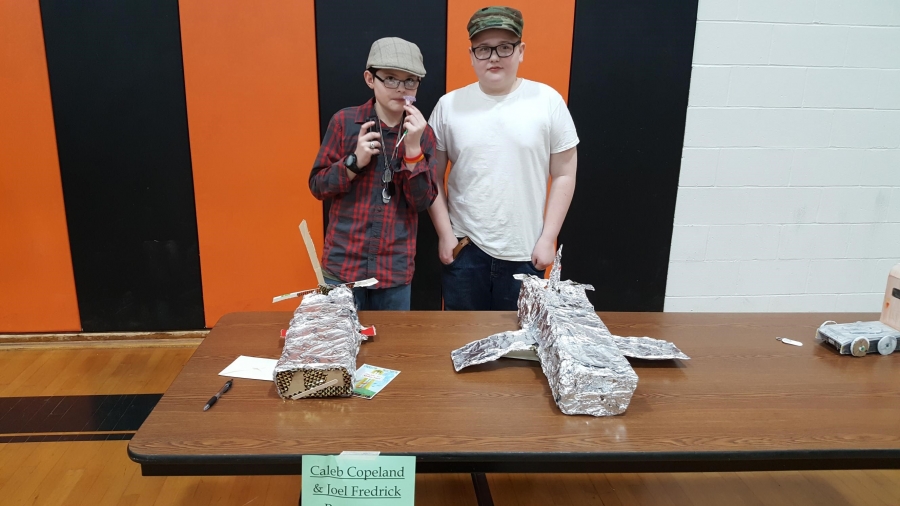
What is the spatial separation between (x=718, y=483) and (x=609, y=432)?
106 centimetres

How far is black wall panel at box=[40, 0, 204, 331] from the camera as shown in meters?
2.37

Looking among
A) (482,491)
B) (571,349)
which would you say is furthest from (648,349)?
(482,491)

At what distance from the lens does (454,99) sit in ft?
6.16

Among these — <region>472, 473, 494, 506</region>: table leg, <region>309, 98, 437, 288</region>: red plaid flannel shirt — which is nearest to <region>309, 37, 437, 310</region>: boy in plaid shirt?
<region>309, 98, 437, 288</region>: red plaid flannel shirt

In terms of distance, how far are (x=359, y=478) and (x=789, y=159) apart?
2.64 m

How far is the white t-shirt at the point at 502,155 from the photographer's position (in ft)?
5.92

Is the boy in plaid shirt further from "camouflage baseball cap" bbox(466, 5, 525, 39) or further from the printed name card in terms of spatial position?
the printed name card

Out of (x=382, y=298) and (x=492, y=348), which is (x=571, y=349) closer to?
(x=492, y=348)

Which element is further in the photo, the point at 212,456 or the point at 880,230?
the point at 880,230

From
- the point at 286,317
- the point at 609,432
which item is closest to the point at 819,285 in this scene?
the point at 609,432

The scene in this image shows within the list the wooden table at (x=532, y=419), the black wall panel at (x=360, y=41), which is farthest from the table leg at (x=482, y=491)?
the black wall panel at (x=360, y=41)

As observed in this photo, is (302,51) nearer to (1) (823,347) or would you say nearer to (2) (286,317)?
(2) (286,317)

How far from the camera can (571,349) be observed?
45.1 inches

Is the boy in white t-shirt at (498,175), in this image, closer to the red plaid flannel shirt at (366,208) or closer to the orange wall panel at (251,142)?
the red plaid flannel shirt at (366,208)
